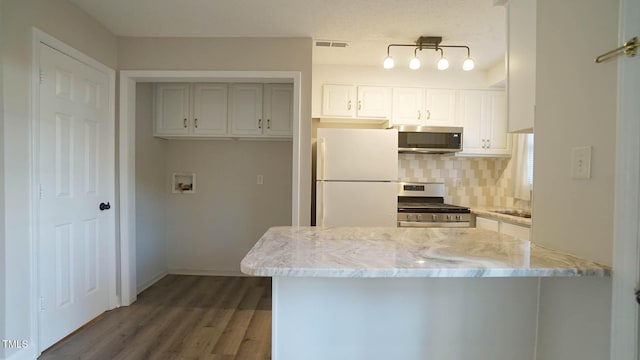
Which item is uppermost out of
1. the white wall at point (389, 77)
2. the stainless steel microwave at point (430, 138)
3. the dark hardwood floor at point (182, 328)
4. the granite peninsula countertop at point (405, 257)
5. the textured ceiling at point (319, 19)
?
the textured ceiling at point (319, 19)

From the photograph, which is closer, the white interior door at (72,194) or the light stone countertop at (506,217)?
→ the white interior door at (72,194)

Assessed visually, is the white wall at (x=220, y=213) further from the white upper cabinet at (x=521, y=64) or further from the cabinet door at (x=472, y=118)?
the white upper cabinet at (x=521, y=64)

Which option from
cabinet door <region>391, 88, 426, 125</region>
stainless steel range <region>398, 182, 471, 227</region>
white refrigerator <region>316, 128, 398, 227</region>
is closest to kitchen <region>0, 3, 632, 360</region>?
white refrigerator <region>316, 128, 398, 227</region>

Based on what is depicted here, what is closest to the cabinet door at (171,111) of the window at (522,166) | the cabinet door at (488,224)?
the cabinet door at (488,224)

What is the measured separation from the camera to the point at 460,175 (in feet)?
12.0

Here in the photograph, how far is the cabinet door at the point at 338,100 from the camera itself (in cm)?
328

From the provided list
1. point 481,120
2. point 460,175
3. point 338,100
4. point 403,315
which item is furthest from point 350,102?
point 403,315

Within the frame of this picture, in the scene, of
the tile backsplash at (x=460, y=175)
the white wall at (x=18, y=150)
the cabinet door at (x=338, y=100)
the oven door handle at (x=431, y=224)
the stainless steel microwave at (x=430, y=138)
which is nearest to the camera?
the white wall at (x=18, y=150)

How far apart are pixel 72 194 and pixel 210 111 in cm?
148

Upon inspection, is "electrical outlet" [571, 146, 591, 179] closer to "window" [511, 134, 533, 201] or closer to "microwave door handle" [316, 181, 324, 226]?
"microwave door handle" [316, 181, 324, 226]

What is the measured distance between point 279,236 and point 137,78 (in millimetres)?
2199

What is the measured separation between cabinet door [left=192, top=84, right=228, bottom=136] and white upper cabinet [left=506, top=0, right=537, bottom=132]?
2591mm

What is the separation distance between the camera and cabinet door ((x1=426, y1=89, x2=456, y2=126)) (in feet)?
10.9

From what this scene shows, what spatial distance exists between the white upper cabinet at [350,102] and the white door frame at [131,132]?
0.70m
